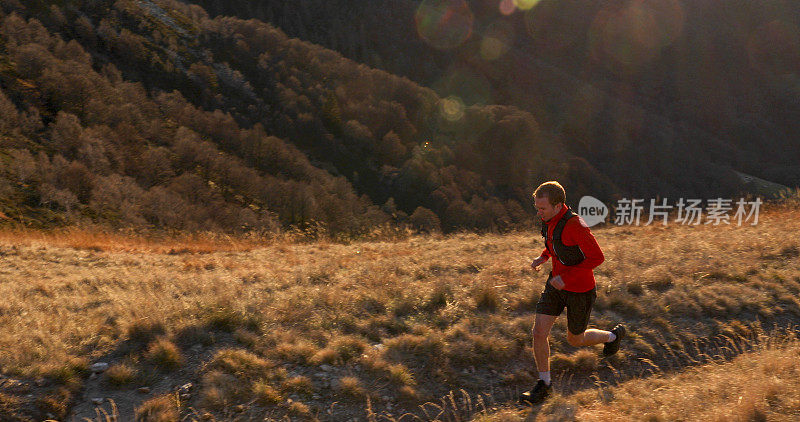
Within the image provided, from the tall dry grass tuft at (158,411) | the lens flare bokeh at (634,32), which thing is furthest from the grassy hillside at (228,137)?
the lens flare bokeh at (634,32)

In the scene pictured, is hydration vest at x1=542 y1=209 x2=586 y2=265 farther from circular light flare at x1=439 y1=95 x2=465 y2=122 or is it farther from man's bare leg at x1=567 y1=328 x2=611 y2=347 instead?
circular light flare at x1=439 y1=95 x2=465 y2=122

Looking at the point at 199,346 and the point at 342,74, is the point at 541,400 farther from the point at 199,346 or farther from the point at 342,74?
the point at 342,74

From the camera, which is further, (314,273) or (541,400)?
(314,273)

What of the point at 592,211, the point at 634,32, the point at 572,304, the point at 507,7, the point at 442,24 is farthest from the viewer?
the point at 634,32

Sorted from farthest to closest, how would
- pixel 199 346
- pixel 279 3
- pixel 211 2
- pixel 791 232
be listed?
pixel 279 3 → pixel 211 2 → pixel 791 232 → pixel 199 346

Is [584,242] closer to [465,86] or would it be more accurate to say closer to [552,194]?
[552,194]

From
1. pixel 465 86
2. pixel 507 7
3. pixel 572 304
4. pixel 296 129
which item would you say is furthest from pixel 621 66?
pixel 572 304

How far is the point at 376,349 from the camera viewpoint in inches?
180

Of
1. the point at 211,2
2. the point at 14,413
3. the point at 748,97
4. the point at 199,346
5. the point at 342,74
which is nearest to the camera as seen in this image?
the point at 14,413

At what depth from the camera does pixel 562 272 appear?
368 cm

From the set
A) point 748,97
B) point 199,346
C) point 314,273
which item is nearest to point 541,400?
point 199,346

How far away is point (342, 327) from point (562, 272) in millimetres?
2415

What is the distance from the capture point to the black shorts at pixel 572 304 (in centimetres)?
368

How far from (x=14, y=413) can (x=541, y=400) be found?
4092mm
